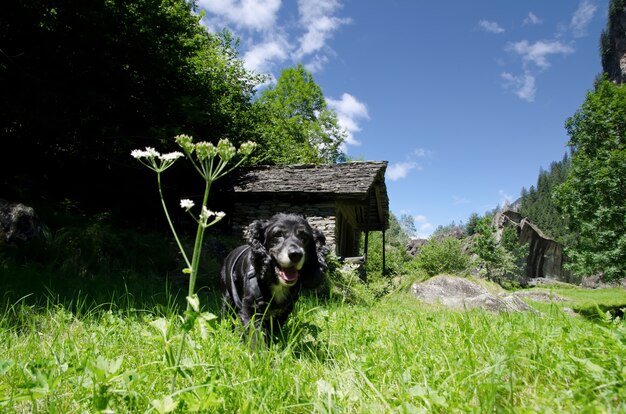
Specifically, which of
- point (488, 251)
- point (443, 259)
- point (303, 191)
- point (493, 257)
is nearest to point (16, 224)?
point (303, 191)

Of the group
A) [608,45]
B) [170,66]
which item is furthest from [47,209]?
[608,45]

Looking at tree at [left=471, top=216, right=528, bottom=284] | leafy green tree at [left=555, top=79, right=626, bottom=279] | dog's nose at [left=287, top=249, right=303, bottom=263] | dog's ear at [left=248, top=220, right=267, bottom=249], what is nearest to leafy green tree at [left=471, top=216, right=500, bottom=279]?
tree at [left=471, top=216, right=528, bottom=284]

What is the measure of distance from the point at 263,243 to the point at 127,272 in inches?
230

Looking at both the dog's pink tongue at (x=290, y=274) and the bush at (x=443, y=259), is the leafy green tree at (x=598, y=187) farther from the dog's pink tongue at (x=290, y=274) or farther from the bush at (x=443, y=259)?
the dog's pink tongue at (x=290, y=274)

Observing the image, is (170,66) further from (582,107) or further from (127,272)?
(582,107)

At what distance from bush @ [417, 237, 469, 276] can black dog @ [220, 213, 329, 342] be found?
26.5 meters

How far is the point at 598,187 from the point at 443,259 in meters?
12.5

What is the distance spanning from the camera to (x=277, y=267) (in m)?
3.06

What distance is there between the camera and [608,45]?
9375cm

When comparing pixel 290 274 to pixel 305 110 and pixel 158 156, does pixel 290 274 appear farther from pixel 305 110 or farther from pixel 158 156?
pixel 305 110

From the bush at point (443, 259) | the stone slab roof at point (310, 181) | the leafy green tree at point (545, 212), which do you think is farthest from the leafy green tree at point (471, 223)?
the stone slab roof at point (310, 181)

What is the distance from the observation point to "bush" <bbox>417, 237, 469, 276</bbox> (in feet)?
94.7

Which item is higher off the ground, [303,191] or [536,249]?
[303,191]

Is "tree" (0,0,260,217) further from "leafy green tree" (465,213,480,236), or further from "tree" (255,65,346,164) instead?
"leafy green tree" (465,213,480,236)
